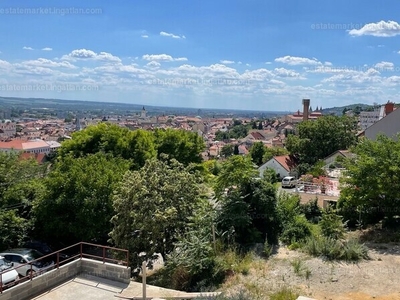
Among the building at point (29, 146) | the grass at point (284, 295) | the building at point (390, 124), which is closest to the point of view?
the grass at point (284, 295)

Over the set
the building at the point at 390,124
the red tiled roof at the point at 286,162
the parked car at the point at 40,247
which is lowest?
the parked car at the point at 40,247

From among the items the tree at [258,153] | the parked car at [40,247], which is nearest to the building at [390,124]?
the parked car at [40,247]

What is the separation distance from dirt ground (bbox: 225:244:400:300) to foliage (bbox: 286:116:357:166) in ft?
98.9

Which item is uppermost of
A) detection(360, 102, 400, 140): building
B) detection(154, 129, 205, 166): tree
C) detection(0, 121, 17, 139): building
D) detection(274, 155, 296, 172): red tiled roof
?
detection(360, 102, 400, 140): building

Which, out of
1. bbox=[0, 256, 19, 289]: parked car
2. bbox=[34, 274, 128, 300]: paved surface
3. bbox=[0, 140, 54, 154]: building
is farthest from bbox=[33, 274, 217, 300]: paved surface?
bbox=[0, 140, 54, 154]: building

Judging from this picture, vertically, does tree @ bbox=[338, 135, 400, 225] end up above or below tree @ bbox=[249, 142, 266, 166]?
above

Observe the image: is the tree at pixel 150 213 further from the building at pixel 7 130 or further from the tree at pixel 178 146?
the building at pixel 7 130

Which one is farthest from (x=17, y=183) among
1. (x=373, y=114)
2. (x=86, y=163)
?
(x=373, y=114)

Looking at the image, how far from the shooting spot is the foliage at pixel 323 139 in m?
41.8

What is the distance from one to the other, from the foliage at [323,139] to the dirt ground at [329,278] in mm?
30157

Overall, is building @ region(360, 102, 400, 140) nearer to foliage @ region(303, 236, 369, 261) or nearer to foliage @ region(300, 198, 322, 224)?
foliage @ region(300, 198, 322, 224)

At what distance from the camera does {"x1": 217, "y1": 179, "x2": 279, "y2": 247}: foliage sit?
1380 cm

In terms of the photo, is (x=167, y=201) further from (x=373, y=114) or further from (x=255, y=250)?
(x=373, y=114)

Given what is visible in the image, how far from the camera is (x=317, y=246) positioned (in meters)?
12.4
